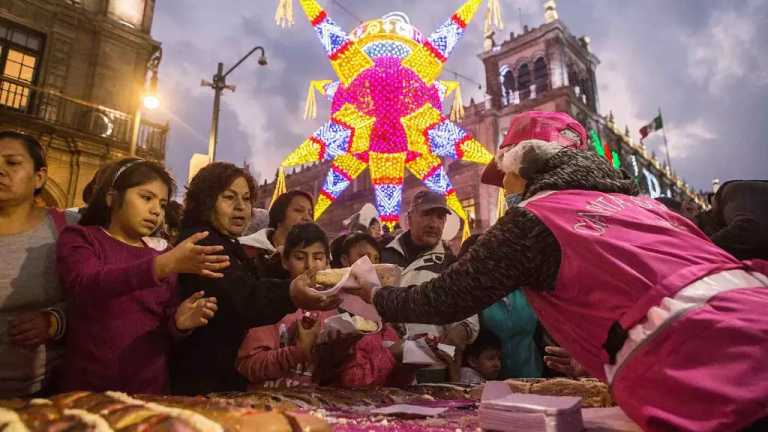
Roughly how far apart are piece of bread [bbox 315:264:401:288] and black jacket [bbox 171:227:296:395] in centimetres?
18

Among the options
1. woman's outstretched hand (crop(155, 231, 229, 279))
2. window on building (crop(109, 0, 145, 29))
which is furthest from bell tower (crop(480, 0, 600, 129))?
woman's outstretched hand (crop(155, 231, 229, 279))

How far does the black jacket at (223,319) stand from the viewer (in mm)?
2209

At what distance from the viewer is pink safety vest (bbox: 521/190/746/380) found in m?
1.30

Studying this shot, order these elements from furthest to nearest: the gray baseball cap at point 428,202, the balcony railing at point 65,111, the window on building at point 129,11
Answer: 1. the window on building at point 129,11
2. the balcony railing at point 65,111
3. the gray baseball cap at point 428,202

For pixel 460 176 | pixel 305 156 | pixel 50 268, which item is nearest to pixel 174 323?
pixel 50 268

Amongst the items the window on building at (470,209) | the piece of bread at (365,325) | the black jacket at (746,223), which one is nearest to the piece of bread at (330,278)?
the piece of bread at (365,325)

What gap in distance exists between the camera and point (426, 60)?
717 centimetres

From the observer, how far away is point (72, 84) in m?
13.8

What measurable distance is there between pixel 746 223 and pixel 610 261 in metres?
2.45

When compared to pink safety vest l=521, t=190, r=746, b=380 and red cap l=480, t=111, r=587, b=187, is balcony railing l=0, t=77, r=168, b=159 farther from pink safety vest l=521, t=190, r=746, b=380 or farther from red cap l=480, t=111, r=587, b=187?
pink safety vest l=521, t=190, r=746, b=380

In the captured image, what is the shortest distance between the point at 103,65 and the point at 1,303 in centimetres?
1519

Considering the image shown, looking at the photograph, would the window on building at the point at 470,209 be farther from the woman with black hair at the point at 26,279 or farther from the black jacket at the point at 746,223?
the woman with black hair at the point at 26,279

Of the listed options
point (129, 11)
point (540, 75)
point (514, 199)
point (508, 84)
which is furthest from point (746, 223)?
point (508, 84)

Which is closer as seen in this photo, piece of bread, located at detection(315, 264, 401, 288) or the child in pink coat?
piece of bread, located at detection(315, 264, 401, 288)
